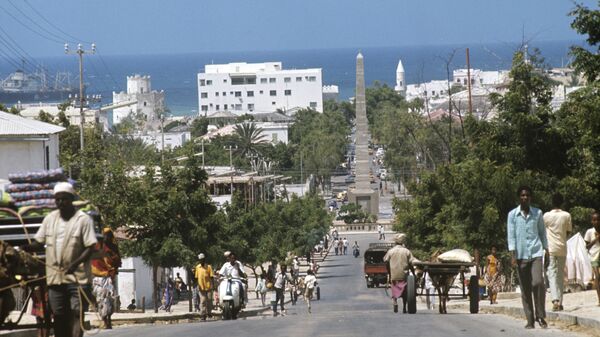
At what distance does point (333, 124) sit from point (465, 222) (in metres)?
148

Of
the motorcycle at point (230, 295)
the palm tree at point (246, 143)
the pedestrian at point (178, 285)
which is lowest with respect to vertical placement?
the pedestrian at point (178, 285)

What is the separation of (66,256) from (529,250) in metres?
6.69

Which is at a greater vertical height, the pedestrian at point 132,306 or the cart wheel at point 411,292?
the cart wheel at point 411,292

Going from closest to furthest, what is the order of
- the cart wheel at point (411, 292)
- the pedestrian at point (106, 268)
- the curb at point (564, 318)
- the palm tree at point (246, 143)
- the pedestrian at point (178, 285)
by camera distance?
the curb at point (564, 318)
the pedestrian at point (106, 268)
the cart wheel at point (411, 292)
the pedestrian at point (178, 285)
the palm tree at point (246, 143)

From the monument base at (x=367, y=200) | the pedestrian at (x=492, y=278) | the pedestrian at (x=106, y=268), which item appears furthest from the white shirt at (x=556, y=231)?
the monument base at (x=367, y=200)

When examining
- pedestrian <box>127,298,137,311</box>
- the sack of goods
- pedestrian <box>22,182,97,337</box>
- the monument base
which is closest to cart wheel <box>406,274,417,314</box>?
the sack of goods

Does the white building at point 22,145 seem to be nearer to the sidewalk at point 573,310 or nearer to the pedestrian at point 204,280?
the pedestrian at point 204,280

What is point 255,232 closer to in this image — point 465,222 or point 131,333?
point 465,222

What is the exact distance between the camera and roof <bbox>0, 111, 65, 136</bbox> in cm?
4875

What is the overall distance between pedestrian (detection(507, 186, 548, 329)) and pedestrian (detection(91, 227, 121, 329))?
5.53 m

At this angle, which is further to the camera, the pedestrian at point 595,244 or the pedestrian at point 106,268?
the pedestrian at point 595,244

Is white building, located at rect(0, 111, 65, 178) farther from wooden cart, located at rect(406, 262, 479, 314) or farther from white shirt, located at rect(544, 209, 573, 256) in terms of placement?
white shirt, located at rect(544, 209, 573, 256)

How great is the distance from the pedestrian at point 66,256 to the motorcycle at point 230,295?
12813mm

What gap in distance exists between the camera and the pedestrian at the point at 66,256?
1359 centimetres
